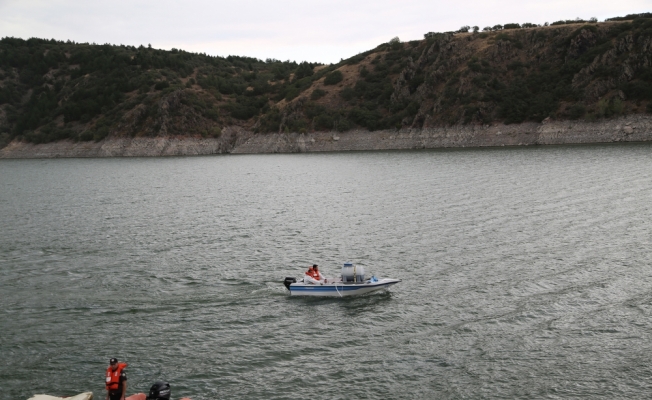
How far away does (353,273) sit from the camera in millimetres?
31062

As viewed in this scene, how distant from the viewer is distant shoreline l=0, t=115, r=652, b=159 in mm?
110938

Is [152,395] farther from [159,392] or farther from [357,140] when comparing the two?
[357,140]

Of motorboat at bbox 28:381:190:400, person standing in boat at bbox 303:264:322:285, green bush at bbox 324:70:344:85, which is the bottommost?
motorboat at bbox 28:381:190:400

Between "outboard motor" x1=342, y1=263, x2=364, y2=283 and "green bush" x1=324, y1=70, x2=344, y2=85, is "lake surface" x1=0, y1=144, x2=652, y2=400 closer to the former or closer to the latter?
"outboard motor" x1=342, y1=263, x2=364, y2=283

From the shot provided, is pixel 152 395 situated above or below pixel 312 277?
below

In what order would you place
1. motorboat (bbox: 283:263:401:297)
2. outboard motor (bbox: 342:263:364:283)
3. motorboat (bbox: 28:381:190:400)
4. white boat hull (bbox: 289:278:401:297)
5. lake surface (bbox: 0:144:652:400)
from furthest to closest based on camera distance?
1. outboard motor (bbox: 342:263:364:283)
2. motorboat (bbox: 283:263:401:297)
3. white boat hull (bbox: 289:278:401:297)
4. lake surface (bbox: 0:144:652:400)
5. motorboat (bbox: 28:381:190:400)

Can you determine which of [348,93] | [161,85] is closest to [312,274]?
[348,93]

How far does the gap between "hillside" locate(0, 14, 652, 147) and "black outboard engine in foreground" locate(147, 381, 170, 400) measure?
11016 cm

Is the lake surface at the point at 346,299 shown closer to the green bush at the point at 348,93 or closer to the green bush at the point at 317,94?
the green bush at the point at 348,93

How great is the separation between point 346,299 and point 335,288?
2.79 feet

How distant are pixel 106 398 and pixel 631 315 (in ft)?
69.6

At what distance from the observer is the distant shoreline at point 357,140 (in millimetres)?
110938

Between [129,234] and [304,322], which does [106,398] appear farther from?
[129,234]

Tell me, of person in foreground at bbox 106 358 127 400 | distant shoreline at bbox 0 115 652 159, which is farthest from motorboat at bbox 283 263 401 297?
distant shoreline at bbox 0 115 652 159
